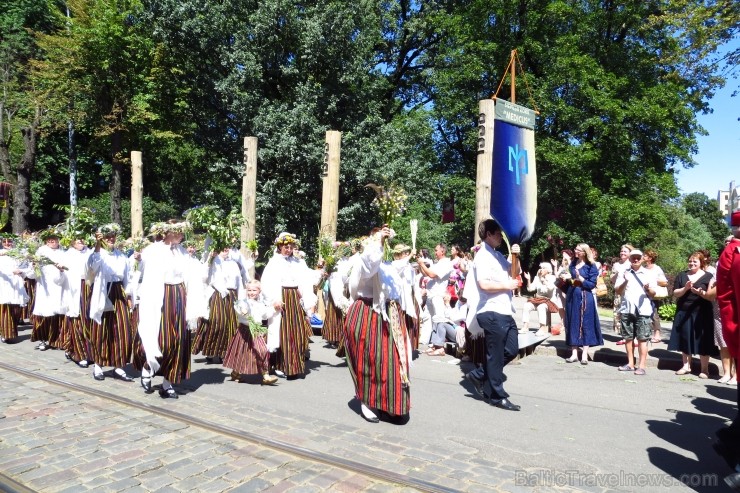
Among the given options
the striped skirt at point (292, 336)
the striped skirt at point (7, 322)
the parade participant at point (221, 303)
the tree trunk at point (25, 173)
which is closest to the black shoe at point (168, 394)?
the striped skirt at point (292, 336)

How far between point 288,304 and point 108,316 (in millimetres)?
2377

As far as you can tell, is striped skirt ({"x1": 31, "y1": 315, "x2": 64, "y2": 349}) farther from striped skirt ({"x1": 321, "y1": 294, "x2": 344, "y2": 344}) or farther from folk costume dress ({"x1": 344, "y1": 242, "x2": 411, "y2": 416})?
folk costume dress ({"x1": 344, "y1": 242, "x2": 411, "y2": 416})

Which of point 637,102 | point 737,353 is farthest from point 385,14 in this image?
point 737,353

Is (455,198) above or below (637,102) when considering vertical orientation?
below

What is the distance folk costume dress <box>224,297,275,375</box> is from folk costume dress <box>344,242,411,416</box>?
193 cm

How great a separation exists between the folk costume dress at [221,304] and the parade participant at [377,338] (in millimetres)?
3174

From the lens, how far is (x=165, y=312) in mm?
7004

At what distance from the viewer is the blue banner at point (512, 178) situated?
10.4 m

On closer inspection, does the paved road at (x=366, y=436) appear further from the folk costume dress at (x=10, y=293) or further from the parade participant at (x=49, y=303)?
the folk costume dress at (x=10, y=293)

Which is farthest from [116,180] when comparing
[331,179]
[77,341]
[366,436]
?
[366,436]

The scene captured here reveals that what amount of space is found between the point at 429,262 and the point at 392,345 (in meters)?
6.01

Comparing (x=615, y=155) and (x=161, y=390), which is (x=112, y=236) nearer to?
(x=161, y=390)

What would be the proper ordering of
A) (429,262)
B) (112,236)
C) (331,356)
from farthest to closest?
(429,262), (331,356), (112,236)

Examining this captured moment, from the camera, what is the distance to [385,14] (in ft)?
90.0
